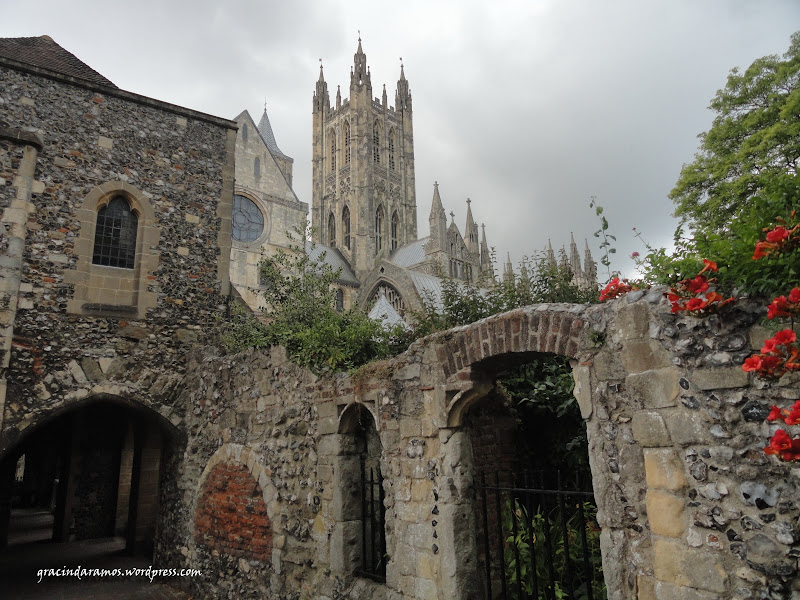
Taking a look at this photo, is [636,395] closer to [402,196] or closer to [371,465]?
[371,465]

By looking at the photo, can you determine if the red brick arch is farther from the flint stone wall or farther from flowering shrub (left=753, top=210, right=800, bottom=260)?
flowering shrub (left=753, top=210, right=800, bottom=260)

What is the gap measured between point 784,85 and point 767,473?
57.7 ft

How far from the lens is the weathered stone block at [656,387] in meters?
3.32

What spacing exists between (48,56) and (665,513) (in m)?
12.5

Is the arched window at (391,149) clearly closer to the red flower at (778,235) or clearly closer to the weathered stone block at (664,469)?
the weathered stone block at (664,469)

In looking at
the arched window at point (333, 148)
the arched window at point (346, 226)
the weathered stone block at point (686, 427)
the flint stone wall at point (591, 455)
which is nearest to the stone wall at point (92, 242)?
the flint stone wall at point (591, 455)

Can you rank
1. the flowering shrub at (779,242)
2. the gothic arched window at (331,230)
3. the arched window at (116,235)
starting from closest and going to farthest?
the flowering shrub at (779,242), the arched window at (116,235), the gothic arched window at (331,230)

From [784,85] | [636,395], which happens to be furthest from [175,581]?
[784,85]

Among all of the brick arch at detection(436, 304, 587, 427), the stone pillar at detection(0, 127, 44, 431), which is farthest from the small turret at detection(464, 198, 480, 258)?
the brick arch at detection(436, 304, 587, 427)

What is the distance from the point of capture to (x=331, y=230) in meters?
55.0

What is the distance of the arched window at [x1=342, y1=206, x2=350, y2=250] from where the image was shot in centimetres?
5300

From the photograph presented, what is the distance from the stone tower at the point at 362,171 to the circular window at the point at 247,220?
23378mm

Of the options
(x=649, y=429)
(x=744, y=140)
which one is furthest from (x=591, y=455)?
(x=744, y=140)

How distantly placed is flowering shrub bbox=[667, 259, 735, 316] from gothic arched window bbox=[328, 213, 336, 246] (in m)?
51.5
